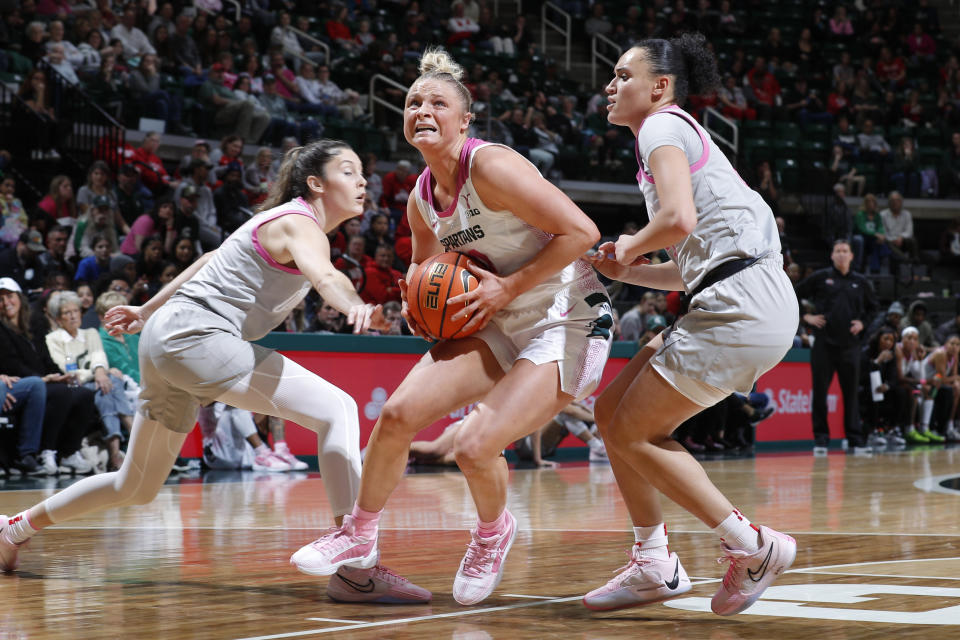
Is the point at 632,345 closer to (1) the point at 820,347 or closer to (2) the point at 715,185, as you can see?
(1) the point at 820,347

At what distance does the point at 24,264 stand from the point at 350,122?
5890 mm

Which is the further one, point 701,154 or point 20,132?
point 20,132

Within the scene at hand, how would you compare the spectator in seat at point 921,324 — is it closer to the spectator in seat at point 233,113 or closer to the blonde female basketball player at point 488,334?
the spectator in seat at point 233,113

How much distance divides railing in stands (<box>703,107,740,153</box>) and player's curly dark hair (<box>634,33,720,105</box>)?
15.7 meters

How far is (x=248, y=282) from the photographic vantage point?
4.27m

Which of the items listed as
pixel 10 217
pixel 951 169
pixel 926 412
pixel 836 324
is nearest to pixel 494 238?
pixel 10 217

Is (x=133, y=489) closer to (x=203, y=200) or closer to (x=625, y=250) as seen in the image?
(x=625, y=250)

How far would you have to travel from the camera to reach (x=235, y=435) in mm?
9914

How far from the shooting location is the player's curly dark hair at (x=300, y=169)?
434cm

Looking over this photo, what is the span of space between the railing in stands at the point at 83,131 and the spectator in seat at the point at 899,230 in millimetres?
12079

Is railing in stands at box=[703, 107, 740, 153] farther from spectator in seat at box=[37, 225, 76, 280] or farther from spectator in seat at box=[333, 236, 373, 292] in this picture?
spectator in seat at box=[37, 225, 76, 280]

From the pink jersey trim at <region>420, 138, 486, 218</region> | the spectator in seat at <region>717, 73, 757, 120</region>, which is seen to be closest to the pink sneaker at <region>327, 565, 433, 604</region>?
the pink jersey trim at <region>420, 138, 486, 218</region>

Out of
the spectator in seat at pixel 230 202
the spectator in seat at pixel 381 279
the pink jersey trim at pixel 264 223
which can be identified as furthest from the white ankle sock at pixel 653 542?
the spectator in seat at pixel 230 202

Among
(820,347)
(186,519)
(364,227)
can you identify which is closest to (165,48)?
(364,227)
